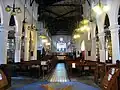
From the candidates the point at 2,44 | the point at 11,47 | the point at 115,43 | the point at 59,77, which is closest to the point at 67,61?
the point at 11,47

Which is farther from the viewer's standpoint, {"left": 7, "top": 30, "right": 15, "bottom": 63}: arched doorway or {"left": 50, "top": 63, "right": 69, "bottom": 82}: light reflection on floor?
{"left": 7, "top": 30, "right": 15, "bottom": 63}: arched doorway

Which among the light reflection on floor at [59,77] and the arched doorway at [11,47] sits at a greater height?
the arched doorway at [11,47]

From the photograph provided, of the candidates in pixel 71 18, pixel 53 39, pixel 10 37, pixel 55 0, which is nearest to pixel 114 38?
pixel 10 37

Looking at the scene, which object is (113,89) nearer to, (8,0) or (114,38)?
(114,38)

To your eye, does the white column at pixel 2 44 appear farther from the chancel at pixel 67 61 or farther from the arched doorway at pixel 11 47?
the arched doorway at pixel 11 47

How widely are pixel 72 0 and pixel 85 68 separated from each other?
38.4 ft

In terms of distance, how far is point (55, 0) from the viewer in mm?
22078

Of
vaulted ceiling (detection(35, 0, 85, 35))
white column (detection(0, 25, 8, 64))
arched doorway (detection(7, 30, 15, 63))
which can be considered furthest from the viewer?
vaulted ceiling (detection(35, 0, 85, 35))

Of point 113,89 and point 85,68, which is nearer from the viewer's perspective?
point 113,89

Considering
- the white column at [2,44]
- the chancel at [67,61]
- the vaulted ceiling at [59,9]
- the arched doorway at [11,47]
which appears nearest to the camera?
the chancel at [67,61]

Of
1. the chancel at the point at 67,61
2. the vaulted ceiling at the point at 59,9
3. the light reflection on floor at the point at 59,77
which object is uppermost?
the vaulted ceiling at the point at 59,9

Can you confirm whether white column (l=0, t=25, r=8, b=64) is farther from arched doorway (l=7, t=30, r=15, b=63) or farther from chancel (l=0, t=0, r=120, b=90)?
arched doorway (l=7, t=30, r=15, b=63)

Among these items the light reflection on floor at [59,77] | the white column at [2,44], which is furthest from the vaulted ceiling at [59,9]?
the white column at [2,44]

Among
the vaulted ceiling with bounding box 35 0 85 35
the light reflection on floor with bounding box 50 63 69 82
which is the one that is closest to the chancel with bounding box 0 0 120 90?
the light reflection on floor with bounding box 50 63 69 82
